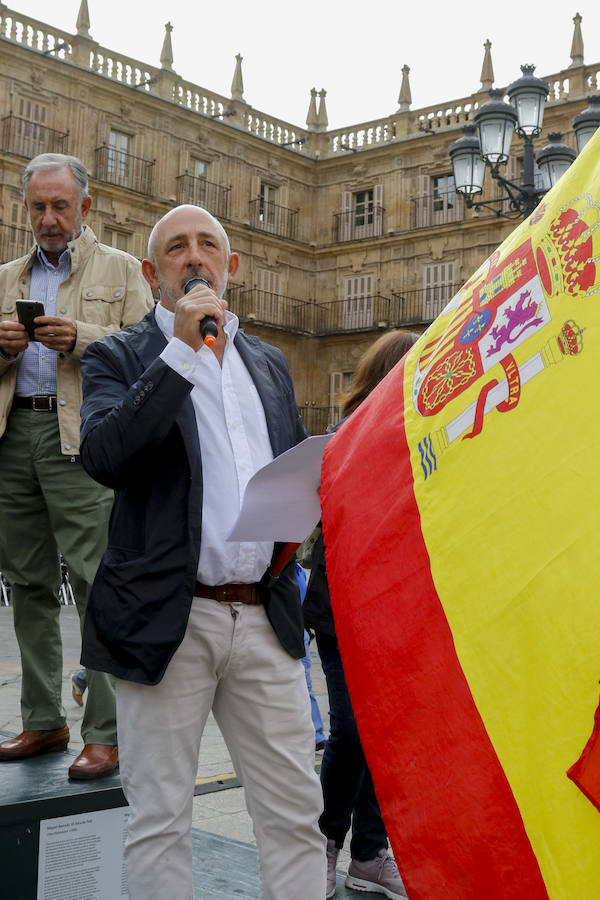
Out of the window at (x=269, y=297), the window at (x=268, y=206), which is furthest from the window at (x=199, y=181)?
the window at (x=269, y=297)

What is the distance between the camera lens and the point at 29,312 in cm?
279

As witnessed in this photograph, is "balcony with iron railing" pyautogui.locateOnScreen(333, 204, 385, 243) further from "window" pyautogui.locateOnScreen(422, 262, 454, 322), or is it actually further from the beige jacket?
the beige jacket

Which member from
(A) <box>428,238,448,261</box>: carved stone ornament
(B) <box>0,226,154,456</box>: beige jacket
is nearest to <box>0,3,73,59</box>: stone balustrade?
(A) <box>428,238,448,261</box>: carved stone ornament

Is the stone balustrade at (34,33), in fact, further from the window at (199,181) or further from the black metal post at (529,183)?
the black metal post at (529,183)

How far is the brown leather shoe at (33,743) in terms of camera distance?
114 inches

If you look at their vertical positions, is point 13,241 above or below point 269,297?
below

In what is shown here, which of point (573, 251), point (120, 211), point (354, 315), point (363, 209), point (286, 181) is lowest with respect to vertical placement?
point (573, 251)

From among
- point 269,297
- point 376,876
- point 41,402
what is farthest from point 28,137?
point 376,876

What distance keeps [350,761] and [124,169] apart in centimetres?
2453

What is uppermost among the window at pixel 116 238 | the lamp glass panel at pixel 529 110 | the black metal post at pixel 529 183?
the window at pixel 116 238

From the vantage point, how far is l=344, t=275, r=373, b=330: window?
94.5 ft

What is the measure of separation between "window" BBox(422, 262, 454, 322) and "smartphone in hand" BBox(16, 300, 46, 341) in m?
25.1

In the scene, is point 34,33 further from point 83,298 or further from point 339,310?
point 83,298

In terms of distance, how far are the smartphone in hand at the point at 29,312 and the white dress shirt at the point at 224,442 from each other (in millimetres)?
688
